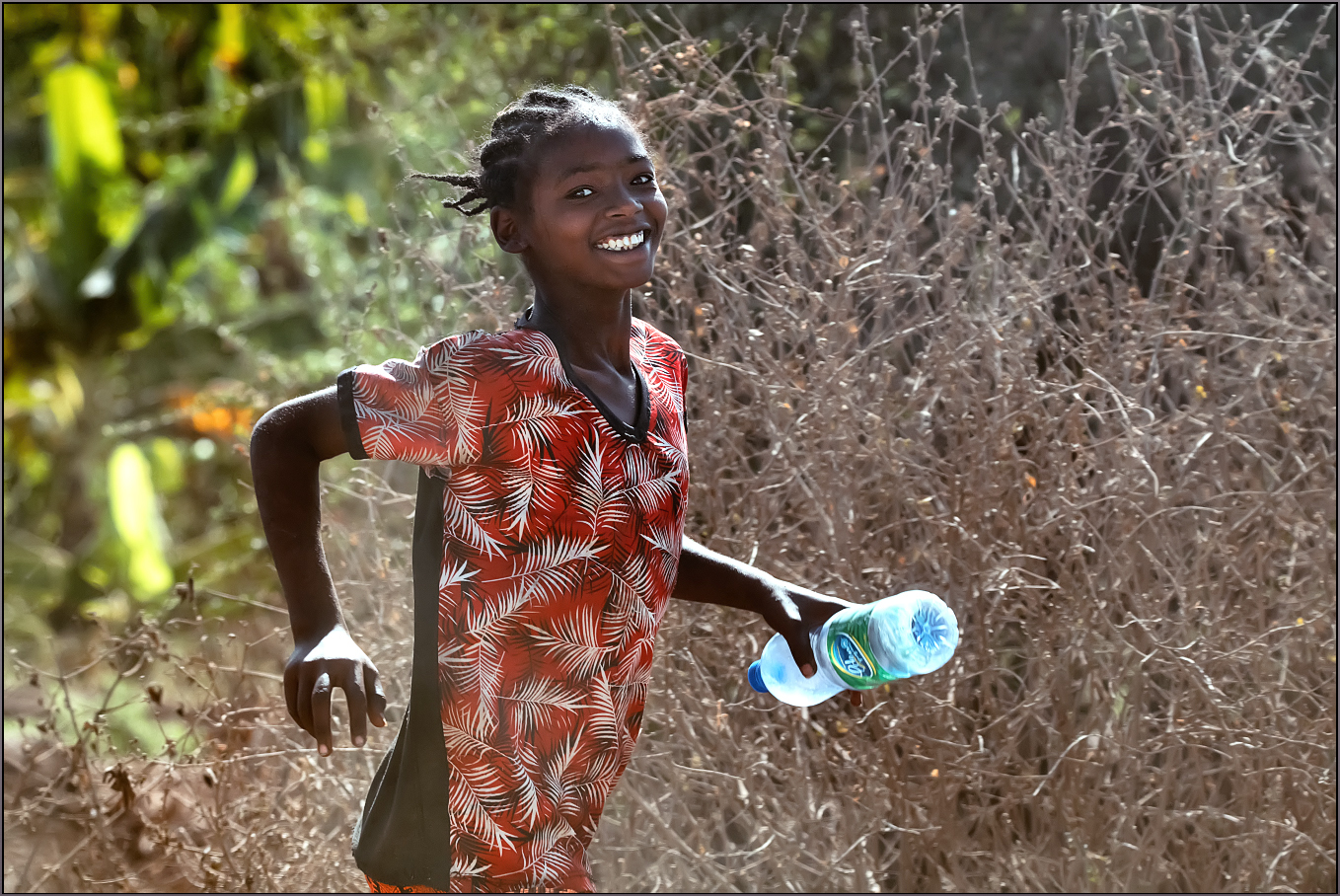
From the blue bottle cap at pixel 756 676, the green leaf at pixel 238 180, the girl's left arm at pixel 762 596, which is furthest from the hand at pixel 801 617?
the green leaf at pixel 238 180

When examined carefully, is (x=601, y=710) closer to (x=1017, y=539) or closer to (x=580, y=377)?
(x=580, y=377)

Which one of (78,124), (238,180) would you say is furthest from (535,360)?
(78,124)

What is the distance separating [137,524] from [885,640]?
6359 mm

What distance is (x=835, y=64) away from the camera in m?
4.88

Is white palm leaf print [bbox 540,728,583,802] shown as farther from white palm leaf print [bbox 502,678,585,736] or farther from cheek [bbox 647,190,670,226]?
cheek [bbox 647,190,670,226]

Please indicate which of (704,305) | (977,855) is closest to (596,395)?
(704,305)

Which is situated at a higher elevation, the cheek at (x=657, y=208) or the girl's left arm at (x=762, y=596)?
the cheek at (x=657, y=208)

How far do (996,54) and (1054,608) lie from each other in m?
2.24

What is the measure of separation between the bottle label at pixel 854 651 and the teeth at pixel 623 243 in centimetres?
66

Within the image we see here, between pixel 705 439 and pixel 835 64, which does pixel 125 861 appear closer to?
pixel 705 439

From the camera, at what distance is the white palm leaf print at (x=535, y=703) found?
202 cm

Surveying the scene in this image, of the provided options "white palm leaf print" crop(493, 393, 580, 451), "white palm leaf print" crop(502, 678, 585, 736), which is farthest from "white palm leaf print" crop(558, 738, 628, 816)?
"white palm leaf print" crop(493, 393, 580, 451)

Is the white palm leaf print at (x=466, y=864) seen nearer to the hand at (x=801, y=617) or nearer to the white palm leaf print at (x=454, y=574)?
the white palm leaf print at (x=454, y=574)

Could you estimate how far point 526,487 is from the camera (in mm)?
1997
